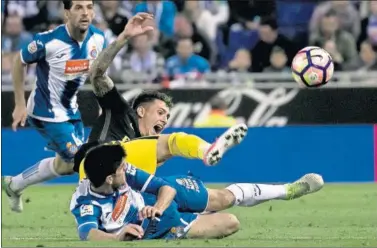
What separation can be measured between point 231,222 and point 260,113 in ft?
20.7

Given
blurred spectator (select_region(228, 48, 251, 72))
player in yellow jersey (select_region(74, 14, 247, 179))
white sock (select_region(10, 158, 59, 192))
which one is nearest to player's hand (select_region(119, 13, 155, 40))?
player in yellow jersey (select_region(74, 14, 247, 179))

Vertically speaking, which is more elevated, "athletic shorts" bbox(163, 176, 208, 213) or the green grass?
"athletic shorts" bbox(163, 176, 208, 213)

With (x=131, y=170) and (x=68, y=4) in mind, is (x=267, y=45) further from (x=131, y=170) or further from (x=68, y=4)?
(x=131, y=170)

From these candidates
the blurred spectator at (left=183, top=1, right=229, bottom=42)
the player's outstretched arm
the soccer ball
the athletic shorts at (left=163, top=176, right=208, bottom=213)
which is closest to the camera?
the athletic shorts at (left=163, top=176, right=208, bottom=213)

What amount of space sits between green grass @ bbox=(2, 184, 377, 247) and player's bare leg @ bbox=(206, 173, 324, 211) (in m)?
0.26

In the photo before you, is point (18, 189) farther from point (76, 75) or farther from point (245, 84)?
point (245, 84)

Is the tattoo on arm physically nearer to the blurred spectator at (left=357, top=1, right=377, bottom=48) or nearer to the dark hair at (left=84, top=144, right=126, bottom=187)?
the dark hair at (left=84, top=144, right=126, bottom=187)

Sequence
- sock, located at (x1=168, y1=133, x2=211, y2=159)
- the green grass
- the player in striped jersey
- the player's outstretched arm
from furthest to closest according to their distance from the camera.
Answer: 1. the player's outstretched arm
2. sock, located at (x1=168, y1=133, x2=211, y2=159)
3. the green grass
4. the player in striped jersey

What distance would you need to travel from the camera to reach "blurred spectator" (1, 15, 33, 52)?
50.8ft

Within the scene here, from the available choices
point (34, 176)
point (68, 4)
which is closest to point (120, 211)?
point (68, 4)

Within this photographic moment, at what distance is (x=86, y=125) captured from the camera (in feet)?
46.7

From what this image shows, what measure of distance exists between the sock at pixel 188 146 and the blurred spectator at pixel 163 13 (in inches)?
309

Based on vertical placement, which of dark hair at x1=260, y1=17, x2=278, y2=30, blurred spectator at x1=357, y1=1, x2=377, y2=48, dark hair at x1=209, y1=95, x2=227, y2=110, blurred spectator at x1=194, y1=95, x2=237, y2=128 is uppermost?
dark hair at x1=260, y1=17, x2=278, y2=30

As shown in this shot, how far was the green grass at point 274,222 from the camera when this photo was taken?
7621 millimetres
